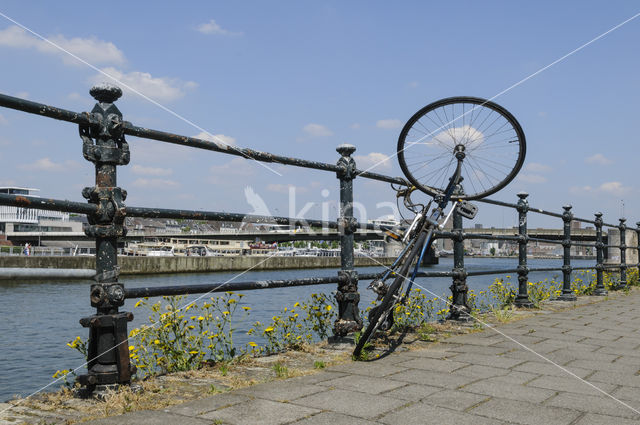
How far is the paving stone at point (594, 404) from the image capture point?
2.50 m

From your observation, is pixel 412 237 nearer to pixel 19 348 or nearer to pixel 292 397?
pixel 292 397

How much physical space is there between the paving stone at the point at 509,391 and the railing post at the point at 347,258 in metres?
1.51

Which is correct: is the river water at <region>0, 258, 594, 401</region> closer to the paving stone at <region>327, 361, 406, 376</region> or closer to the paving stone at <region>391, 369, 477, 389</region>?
the paving stone at <region>327, 361, 406, 376</region>

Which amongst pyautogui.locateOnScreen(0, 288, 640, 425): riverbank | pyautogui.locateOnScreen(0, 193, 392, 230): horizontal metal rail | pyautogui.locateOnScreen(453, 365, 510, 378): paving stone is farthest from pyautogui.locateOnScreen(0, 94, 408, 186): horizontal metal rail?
pyautogui.locateOnScreen(453, 365, 510, 378): paving stone

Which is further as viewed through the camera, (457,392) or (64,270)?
(457,392)

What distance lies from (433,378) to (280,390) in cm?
92

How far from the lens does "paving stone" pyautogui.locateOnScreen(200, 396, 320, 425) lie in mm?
2314

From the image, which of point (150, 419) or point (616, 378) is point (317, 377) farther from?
point (616, 378)

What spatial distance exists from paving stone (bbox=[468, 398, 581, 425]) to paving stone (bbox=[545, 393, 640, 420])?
99 mm

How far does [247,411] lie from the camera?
245 centimetres

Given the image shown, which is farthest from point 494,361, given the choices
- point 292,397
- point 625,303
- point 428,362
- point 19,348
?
point 19,348

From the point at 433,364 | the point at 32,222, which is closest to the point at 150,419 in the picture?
the point at 433,364

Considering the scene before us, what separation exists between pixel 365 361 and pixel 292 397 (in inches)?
42.5

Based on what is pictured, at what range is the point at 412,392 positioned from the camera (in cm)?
282
